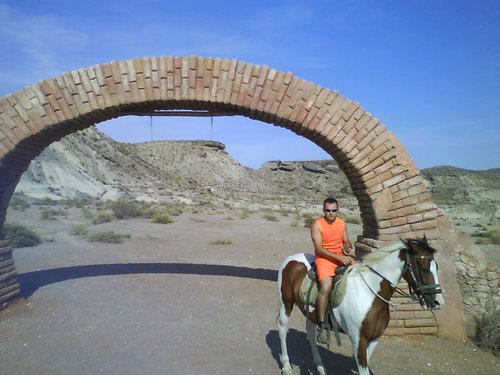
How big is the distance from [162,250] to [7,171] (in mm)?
7491

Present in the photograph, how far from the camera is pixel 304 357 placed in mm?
5336

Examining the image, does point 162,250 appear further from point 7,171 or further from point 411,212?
point 411,212

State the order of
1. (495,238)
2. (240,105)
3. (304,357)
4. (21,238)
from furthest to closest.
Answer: (495,238), (21,238), (240,105), (304,357)

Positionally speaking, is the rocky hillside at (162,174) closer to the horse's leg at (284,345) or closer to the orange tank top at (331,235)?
the horse's leg at (284,345)

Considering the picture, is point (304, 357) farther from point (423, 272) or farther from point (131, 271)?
point (131, 271)

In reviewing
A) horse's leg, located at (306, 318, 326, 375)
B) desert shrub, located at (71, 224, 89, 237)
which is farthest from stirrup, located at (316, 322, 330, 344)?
desert shrub, located at (71, 224, 89, 237)

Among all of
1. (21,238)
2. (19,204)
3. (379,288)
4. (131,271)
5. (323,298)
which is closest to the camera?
(379,288)

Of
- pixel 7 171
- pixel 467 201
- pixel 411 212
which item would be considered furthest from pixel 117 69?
pixel 467 201

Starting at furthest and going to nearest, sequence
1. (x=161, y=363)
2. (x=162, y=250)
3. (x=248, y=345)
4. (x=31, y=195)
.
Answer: (x=31, y=195), (x=162, y=250), (x=248, y=345), (x=161, y=363)

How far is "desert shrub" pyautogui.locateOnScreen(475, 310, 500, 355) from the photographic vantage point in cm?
552

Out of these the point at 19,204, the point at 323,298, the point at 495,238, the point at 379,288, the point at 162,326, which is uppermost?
the point at 19,204

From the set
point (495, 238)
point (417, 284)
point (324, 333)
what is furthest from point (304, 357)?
point (495, 238)

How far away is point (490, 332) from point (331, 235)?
2.95 m

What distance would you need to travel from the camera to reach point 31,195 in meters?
29.1
